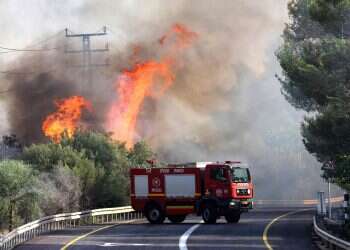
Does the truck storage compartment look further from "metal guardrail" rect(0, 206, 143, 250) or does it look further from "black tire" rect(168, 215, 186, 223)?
"metal guardrail" rect(0, 206, 143, 250)

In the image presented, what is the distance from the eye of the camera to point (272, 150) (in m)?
107

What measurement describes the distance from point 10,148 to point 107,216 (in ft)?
104

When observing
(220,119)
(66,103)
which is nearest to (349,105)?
(66,103)

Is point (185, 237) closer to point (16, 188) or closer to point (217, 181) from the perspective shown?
point (217, 181)

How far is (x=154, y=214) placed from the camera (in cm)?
4469

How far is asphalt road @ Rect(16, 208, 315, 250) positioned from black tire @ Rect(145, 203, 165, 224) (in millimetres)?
1445

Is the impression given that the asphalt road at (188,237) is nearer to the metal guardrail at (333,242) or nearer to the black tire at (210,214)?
the metal guardrail at (333,242)

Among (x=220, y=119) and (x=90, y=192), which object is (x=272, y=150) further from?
(x=90, y=192)

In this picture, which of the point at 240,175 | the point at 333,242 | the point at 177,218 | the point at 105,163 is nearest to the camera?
the point at 333,242

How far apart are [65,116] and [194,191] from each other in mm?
39159

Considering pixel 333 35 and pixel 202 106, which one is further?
pixel 202 106

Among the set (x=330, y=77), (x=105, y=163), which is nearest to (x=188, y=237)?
(x=330, y=77)

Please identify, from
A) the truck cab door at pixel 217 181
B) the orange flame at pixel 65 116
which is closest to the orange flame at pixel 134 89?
the orange flame at pixel 65 116

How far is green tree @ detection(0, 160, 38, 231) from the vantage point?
4509 centimetres
